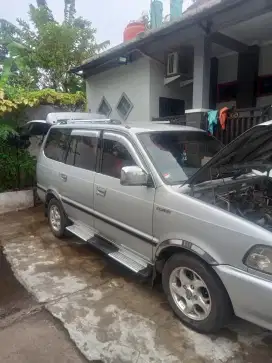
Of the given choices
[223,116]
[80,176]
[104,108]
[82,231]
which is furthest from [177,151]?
[104,108]

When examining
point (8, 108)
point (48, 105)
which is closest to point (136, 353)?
point (8, 108)

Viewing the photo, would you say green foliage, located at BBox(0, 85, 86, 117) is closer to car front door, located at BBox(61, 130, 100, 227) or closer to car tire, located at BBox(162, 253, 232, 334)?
car front door, located at BBox(61, 130, 100, 227)

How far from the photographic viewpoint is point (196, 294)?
2.65m

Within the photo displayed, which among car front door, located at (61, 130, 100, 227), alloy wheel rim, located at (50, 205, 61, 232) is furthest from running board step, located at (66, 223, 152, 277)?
alloy wheel rim, located at (50, 205, 61, 232)

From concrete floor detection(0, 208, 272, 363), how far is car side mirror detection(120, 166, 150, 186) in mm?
1340

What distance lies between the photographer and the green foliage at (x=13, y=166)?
7188mm

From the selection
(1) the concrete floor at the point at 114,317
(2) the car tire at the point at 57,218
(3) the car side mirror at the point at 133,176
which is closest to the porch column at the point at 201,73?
(2) the car tire at the point at 57,218

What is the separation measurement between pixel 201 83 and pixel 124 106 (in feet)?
10.6

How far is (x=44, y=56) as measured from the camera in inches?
533

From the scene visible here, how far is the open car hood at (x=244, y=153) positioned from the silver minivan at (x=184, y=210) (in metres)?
0.01

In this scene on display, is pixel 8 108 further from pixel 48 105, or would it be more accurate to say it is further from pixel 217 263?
pixel 217 263

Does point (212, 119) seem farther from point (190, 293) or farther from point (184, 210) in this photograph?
point (190, 293)

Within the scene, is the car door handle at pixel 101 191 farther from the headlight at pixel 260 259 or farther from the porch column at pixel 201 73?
the porch column at pixel 201 73

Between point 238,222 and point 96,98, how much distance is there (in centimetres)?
839
